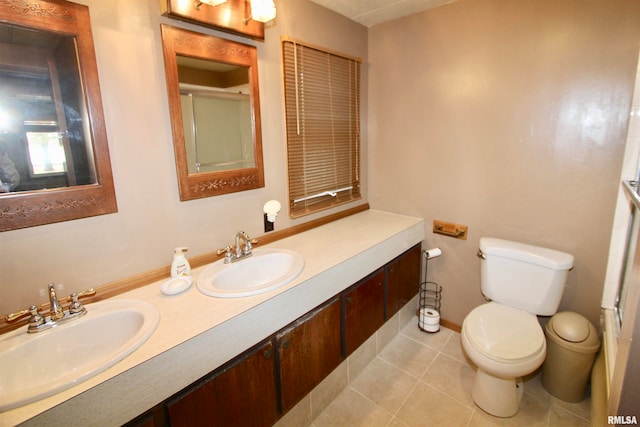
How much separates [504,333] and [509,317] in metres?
0.17

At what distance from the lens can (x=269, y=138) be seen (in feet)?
6.31

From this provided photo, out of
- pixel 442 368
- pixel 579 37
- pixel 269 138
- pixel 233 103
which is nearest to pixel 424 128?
pixel 579 37

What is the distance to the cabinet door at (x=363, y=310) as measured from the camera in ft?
5.98

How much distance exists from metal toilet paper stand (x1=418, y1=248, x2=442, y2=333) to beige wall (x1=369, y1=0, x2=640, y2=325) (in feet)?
0.25

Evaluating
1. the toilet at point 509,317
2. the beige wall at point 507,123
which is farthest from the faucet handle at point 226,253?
the beige wall at point 507,123

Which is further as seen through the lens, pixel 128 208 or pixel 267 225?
pixel 267 225

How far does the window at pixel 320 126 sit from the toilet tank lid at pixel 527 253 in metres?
1.08

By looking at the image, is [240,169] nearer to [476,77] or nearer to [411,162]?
[411,162]

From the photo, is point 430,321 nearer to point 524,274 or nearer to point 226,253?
point 524,274

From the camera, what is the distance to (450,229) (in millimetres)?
2324

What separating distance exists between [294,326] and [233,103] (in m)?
1.22

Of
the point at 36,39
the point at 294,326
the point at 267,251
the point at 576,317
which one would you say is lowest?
the point at 576,317

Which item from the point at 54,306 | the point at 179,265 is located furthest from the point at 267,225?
the point at 54,306

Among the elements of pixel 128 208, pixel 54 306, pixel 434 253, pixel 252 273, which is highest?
pixel 128 208
